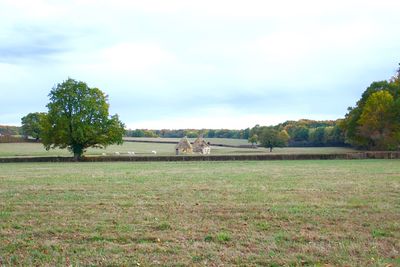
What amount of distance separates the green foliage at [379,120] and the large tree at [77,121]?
3670 centimetres

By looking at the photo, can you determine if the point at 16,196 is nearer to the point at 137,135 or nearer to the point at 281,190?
the point at 281,190

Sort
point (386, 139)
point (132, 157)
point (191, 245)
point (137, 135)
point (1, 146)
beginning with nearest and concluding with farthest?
point (191, 245)
point (132, 157)
point (386, 139)
point (1, 146)
point (137, 135)

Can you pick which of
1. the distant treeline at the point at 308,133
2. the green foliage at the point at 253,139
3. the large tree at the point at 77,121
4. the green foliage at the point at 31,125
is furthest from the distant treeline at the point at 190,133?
the large tree at the point at 77,121

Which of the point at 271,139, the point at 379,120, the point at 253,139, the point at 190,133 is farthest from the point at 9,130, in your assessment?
the point at 379,120

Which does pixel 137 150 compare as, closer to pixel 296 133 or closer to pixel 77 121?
pixel 77 121

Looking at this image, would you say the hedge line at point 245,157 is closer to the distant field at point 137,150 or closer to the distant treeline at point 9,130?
the distant field at point 137,150

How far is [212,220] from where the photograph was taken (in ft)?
43.7

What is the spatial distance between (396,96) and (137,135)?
88.1m

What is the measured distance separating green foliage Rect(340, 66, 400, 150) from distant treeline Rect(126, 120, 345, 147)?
20849 millimetres

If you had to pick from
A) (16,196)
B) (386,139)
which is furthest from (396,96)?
(16,196)

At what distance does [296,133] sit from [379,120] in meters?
49.1

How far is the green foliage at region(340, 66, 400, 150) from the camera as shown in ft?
237

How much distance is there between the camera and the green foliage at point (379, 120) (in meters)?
72.4

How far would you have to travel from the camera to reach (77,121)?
67125 mm
